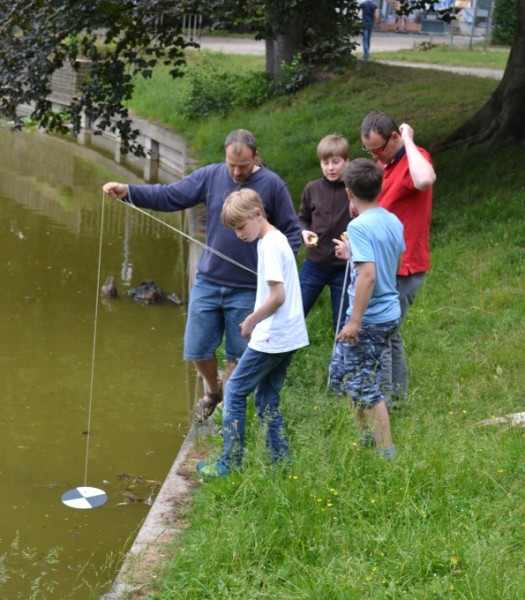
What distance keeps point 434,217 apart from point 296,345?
18.5ft

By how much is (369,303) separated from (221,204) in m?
1.17

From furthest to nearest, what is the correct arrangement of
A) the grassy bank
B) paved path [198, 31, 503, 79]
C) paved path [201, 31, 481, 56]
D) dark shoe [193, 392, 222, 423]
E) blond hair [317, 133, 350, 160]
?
paved path [201, 31, 481, 56] → paved path [198, 31, 503, 79] → dark shoe [193, 392, 222, 423] → blond hair [317, 133, 350, 160] → the grassy bank

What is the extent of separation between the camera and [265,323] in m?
5.36

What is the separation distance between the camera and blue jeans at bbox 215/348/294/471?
542 cm

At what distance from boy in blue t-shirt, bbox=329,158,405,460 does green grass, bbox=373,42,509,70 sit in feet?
64.0

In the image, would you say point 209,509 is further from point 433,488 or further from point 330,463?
point 433,488

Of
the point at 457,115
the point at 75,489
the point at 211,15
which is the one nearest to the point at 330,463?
the point at 75,489

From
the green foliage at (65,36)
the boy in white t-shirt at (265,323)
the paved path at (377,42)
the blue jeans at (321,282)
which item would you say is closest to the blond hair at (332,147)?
the blue jeans at (321,282)

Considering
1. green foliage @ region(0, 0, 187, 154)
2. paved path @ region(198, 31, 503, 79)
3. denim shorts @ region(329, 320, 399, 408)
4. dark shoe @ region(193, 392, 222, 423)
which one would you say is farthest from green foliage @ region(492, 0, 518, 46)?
denim shorts @ region(329, 320, 399, 408)

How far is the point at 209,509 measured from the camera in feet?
17.3

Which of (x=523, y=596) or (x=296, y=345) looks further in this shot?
(x=296, y=345)

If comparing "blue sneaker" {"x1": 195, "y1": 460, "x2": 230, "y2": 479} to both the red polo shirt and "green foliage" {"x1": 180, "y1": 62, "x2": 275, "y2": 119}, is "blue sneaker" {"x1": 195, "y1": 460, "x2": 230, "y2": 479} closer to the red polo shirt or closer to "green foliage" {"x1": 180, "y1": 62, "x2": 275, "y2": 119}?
the red polo shirt

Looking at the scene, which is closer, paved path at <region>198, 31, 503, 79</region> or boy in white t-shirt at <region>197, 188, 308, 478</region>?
boy in white t-shirt at <region>197, 188, 308, 478</region>

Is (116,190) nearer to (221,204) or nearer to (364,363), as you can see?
(221,204)
